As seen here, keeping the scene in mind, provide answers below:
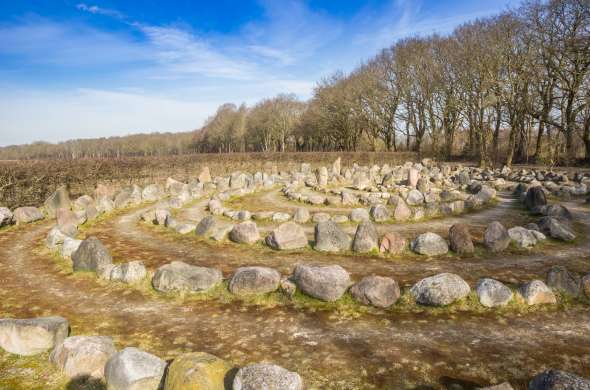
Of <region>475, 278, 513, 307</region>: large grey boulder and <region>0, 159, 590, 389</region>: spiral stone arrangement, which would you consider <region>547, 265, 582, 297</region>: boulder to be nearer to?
<region>0, 159, 590, 389</region>: spiral stone arrangement

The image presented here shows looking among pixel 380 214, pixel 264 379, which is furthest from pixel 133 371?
pixel 380 214

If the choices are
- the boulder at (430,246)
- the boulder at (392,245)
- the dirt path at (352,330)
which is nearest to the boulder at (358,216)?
the boulder at (392,245)

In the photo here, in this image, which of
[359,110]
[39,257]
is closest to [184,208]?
[39,257]

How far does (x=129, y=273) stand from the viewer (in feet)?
26.2

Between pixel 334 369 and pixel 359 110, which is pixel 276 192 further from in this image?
pixel 359 110

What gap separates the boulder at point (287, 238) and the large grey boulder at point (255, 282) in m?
2.72

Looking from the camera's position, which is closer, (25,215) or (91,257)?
(91,257)

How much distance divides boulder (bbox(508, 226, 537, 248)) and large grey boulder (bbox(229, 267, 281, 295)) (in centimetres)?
636

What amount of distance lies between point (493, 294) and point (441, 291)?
84 centimetres

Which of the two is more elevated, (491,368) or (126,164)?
(126,164)

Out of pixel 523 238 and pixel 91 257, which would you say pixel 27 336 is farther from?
pixel 523 238

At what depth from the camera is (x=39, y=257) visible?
1041 centimetres

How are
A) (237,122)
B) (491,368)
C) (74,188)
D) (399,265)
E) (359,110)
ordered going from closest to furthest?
(491,368) → (399,265) → (74,188) → (359,110) → (237,122)

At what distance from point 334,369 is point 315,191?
16.2 m
